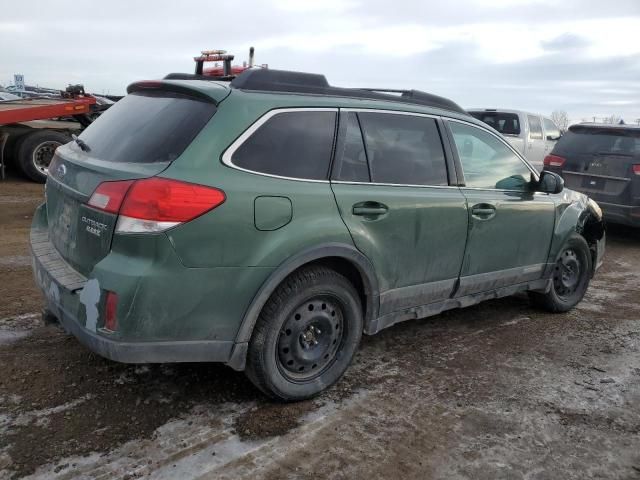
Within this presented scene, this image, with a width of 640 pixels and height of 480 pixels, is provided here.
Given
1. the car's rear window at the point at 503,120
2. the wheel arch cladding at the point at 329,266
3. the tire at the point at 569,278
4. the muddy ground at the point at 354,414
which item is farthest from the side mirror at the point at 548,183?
the car's rear window at the point at 503,120

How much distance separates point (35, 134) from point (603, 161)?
31.5 ft

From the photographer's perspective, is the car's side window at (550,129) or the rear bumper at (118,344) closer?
the rear bumper at (118,344)

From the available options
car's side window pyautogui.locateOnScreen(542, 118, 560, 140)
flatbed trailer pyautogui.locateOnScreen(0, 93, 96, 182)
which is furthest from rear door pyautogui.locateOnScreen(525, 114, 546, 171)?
flatbed trailer pyautogui.locateOnScreen(0, 93, 96, 182)

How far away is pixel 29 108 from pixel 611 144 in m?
9.52

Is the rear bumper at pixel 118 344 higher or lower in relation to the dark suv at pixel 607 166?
lower

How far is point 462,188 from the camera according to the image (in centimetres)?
386

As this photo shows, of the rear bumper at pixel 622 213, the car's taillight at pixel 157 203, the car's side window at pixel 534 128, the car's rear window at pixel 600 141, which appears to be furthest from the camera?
the car's side window at pixel 534 128

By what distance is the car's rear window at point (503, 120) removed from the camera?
12781mm

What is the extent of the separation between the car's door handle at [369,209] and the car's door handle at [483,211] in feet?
2.81

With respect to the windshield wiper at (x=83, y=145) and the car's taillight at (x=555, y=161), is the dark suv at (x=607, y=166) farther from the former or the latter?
the windshield wiper at (x=83, y=145)

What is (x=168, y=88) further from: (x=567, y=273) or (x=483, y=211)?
(x=567, y=273)

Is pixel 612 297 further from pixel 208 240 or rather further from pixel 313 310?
pixel 208 240

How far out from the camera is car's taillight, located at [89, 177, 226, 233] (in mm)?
2535

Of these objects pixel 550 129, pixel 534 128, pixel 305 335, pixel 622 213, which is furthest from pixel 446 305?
pixel 550 129
